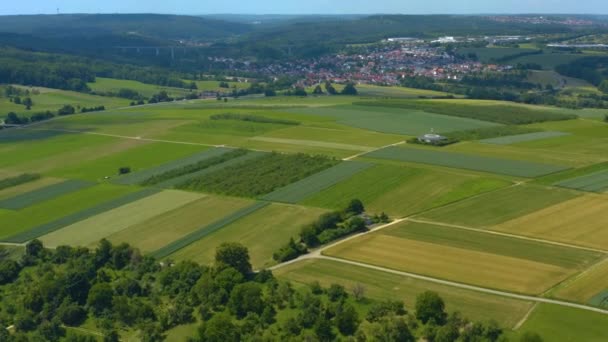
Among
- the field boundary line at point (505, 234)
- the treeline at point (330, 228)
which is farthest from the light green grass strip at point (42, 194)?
the field boundary line at point (505, 234)

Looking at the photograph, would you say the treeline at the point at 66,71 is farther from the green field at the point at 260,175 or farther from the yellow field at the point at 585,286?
the yellow field at the point at 585,286

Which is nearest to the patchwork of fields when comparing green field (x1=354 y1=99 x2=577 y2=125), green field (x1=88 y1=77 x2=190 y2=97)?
green field (x1=354 y1=99 x2=577 y2=125)

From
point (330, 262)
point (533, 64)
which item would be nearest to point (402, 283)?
point (330, 262)

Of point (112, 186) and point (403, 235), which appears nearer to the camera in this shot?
point (403, 235)

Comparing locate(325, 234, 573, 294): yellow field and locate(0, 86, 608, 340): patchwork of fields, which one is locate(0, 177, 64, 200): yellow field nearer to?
locate(0, 86, 608, 340): patchwork of fields

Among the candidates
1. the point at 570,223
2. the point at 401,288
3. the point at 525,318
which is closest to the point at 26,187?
the point at 401,288

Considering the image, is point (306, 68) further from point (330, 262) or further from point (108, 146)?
point (330, 262)

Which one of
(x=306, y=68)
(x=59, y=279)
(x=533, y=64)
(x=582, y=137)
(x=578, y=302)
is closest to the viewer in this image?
(x=578, y=302)
